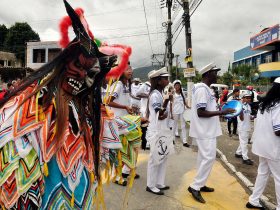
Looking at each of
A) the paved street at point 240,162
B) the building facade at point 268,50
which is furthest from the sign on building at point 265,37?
the paved street at point 240,162

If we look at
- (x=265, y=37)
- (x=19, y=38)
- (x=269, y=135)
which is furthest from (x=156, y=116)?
(x=19, y=38)

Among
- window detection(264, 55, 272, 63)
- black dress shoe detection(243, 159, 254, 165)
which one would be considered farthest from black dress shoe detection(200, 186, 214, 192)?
window detection(264, 55, 272, 63)

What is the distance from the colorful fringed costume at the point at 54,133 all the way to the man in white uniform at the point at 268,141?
2.59 m

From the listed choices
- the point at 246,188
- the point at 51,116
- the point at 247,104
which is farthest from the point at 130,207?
the point at 247,104

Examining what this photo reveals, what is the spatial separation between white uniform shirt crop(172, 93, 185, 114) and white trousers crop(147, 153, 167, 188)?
4.47 m

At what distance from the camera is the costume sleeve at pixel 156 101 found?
422 cm

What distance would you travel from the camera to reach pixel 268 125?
145 inches

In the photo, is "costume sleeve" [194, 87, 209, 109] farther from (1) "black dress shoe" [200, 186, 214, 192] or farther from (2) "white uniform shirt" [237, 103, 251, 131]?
(2) "white uniform shirt" [237, 103, 251, 131]

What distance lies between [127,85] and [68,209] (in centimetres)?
376

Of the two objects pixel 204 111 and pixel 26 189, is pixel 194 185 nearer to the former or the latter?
pixel 204 111

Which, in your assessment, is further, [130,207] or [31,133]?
[130,207]

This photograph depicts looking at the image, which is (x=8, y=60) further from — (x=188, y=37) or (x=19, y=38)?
(x=188, y=37)

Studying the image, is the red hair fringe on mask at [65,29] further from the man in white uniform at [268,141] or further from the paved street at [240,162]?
the paved street at [240,162]

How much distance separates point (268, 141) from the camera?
3.67 m
